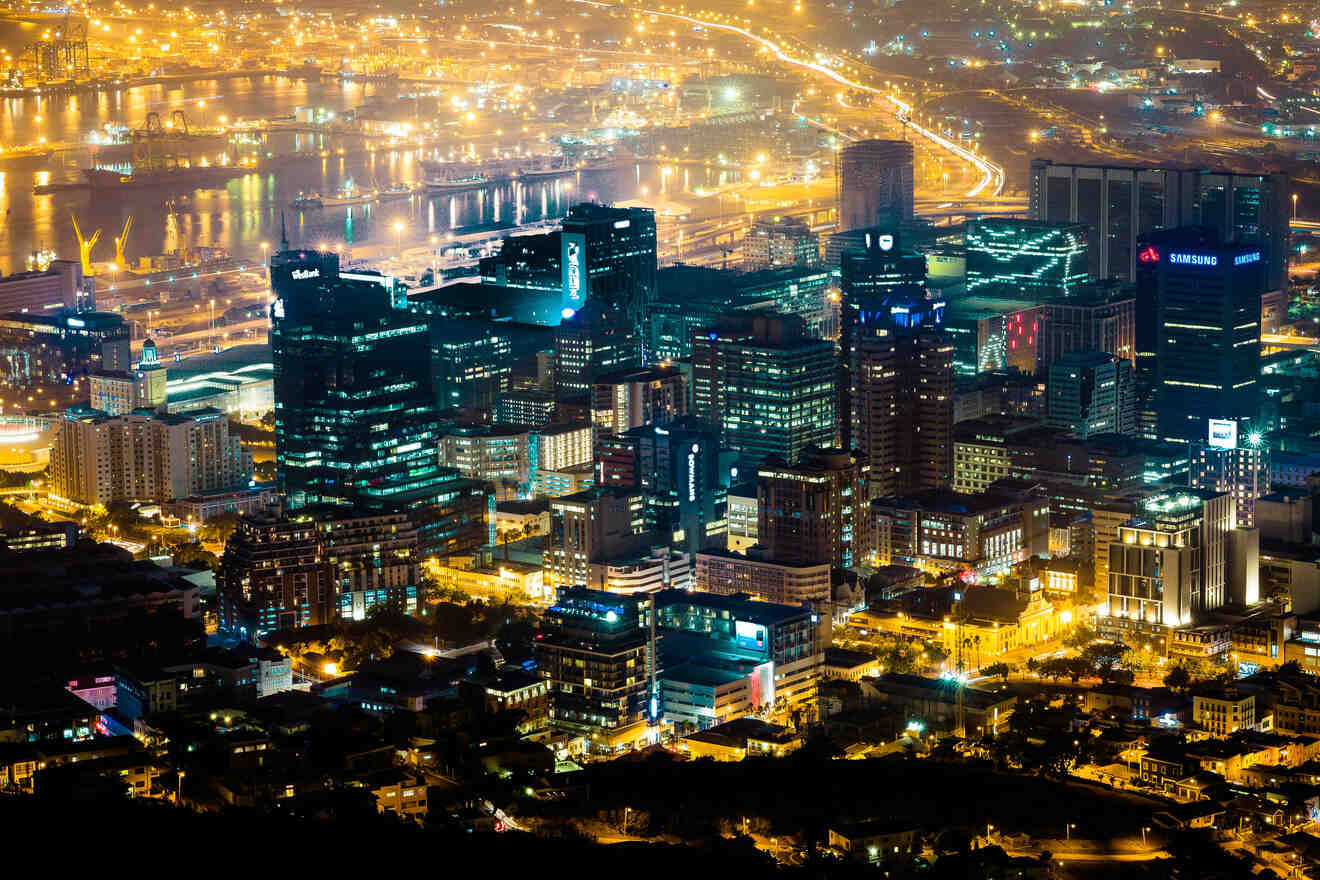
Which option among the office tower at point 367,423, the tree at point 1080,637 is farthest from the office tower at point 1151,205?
the tree at point 1080,637

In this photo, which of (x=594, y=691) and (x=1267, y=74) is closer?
(x=594, y=691)

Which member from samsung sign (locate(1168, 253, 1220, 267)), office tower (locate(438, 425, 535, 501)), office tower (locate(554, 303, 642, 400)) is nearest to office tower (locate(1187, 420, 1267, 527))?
samsung sign (locate(1168, 253, 1220, 267))

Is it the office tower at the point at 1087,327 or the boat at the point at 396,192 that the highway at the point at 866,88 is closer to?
the boat at the point at 396,192

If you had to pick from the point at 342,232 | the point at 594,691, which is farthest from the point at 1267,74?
the point at 594,691

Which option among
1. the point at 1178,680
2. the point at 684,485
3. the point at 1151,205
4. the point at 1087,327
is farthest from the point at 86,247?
the point at 1178,680

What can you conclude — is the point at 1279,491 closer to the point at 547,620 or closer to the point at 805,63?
the point at 547,620

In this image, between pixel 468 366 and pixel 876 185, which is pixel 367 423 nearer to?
pixel 468 366
